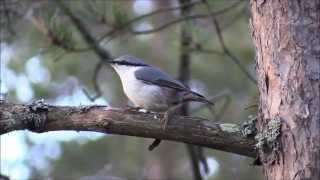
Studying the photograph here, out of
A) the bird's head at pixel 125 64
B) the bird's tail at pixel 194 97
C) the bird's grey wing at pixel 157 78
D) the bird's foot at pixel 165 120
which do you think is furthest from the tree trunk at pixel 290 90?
the bird's head at pixel 125 64

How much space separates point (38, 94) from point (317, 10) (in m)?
3.59

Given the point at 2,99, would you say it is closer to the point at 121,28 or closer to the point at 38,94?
the point at 121,28

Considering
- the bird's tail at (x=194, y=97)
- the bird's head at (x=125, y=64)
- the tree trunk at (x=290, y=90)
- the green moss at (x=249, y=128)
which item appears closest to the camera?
the tree trunk at (x=290, y=90)

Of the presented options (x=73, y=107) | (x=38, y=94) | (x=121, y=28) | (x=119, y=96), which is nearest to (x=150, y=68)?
(x=121, y=28)

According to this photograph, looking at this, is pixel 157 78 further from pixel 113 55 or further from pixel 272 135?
pixel 113 55

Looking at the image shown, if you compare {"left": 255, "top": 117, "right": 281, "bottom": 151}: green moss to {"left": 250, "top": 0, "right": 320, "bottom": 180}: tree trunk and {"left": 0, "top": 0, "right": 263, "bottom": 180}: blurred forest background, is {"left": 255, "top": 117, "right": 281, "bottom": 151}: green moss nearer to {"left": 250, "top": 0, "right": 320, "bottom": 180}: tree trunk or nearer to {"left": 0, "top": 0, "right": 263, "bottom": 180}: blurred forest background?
{"left": 250, "top": 0, "right": 320, "bottom": 180}: tree trunk

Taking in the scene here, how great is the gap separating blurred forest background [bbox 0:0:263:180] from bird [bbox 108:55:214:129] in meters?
0.61

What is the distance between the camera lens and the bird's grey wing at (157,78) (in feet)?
10.4

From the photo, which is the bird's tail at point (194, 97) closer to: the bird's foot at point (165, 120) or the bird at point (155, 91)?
the bird at point (155, 91)

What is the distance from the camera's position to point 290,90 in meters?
2.26

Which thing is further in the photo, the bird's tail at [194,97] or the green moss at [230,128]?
the bird's tail at [194,97]

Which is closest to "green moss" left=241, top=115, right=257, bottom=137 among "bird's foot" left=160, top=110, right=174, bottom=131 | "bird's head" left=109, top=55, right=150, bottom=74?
"bird's foot" left=160, top=110, right=174, bottom=131

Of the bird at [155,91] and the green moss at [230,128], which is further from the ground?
the bird at [155,91]

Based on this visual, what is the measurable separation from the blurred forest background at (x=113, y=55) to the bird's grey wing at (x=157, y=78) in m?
0.60
